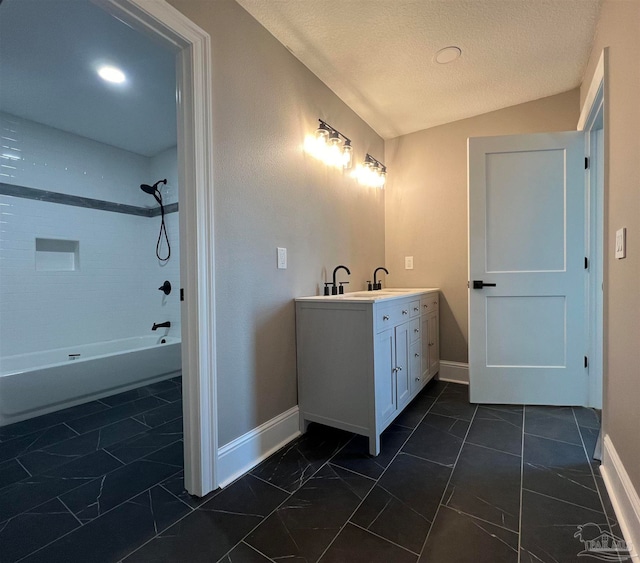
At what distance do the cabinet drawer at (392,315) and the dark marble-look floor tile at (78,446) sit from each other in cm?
169

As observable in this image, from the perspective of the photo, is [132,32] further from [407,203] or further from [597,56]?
[597,56]

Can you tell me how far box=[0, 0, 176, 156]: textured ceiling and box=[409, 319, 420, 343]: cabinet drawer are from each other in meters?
2.12

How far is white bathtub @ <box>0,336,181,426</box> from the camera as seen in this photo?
2.20 meters

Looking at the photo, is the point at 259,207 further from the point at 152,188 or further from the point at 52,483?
the point at 152,188

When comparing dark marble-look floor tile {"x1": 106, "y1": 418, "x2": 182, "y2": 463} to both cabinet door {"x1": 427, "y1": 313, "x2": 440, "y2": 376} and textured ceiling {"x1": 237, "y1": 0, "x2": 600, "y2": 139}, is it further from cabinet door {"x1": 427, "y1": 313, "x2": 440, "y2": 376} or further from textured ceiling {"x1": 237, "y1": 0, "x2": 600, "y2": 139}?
textured ceiling {"x1": 237, "y1": 0, "x2": 600, "y2": 139}

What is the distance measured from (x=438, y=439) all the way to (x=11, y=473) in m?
2.27

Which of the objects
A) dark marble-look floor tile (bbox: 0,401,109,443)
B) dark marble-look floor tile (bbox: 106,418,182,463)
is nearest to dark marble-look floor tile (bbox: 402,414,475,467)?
dark marble-look floor tile (bbox: 106,418,182,463)

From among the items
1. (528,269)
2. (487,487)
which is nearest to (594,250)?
(528,269)

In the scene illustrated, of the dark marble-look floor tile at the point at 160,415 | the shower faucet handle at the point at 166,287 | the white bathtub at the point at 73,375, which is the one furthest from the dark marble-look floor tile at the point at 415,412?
the shower faucet handle at the point at 166,287

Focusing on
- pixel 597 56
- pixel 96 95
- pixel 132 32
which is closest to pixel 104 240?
pixel 96 95

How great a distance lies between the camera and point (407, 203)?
3131mm

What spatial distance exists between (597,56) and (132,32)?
8.64ft

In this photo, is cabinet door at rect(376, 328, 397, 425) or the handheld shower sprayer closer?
cabinet door at rect(376, 328, 397, 425)

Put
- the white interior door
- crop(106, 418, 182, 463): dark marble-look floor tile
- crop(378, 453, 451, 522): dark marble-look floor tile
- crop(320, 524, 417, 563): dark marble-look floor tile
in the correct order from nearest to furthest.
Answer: crop(320, 524, 417, 563): dark marble-look floor tile < crop(378, 453, 451, 522): dark marble-look floor tile < crop(106, 418, 182, 463): dark marble-look floor tile < the white interior door
